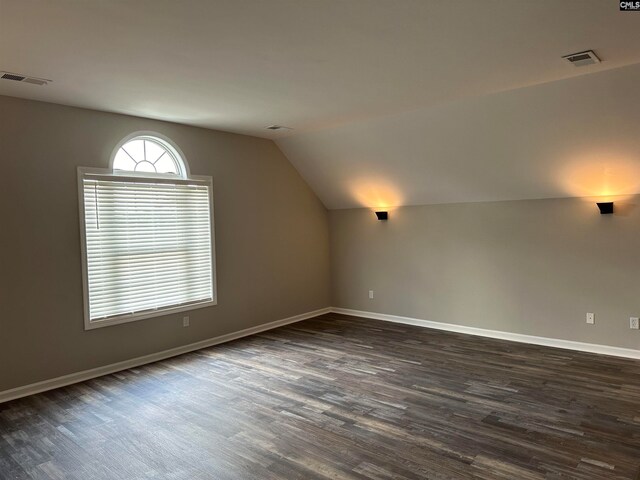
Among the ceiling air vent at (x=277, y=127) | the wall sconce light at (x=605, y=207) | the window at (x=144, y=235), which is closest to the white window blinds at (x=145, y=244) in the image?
the window at (x=144, y=235)

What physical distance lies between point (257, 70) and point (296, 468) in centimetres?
268

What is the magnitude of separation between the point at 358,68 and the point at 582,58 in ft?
5.15

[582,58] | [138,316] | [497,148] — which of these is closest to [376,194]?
[497,148]

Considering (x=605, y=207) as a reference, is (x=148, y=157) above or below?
above

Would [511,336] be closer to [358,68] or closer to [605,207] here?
[605,207]

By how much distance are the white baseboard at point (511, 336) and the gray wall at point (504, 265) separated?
55 mm

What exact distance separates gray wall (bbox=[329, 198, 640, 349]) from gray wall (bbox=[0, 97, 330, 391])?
1.49 m

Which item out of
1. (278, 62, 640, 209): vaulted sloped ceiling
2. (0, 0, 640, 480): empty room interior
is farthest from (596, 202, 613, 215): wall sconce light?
(278, 62, 640, 209): vaulted sloped ceiling

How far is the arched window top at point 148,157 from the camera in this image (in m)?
4.50

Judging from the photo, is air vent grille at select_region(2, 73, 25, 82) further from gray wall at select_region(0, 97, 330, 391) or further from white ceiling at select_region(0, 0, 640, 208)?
gray wall at select_region(0, 97, 330, 391)

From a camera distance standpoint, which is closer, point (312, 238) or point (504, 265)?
point (504, 265)

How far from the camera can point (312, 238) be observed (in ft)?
21.8

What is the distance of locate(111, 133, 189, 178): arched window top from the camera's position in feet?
14.8

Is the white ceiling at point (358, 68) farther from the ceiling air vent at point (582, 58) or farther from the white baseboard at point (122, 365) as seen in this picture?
the white baseboard at point (122, 365)
